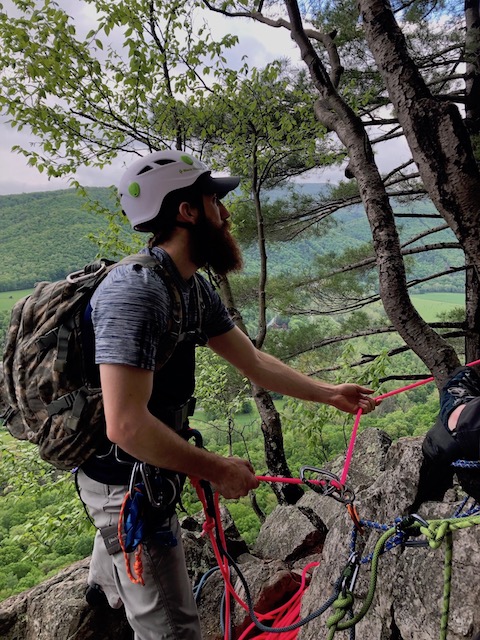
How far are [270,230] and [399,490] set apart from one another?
22.0ft

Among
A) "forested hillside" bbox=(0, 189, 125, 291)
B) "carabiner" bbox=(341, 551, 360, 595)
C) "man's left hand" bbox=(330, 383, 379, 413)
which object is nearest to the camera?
"carabiner" bbox=(341, 551, 360, 595)

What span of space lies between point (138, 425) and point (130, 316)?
0.34 meters

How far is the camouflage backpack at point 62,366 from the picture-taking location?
5.21 feet

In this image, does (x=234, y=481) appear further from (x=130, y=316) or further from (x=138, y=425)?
(x=130, y=316)

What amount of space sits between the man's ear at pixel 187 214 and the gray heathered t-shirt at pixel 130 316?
13.2 inches

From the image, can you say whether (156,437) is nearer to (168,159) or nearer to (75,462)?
(75,462)

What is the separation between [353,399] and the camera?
229 cm

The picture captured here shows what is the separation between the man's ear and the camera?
69.0 inches

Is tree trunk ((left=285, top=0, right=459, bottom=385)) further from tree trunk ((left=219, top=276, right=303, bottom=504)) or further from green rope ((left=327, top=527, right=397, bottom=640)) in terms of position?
tree trunk ((left=219, top=276, right=303, bottom=504))

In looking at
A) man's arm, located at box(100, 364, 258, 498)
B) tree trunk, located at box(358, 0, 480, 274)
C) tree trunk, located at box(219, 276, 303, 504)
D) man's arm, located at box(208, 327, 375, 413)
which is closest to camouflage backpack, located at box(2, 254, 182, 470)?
man's arm, located at box(100, 364, 258, 498)

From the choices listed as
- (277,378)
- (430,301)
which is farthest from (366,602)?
(430,301)

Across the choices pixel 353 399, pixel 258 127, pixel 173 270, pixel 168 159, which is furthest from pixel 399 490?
pixel 258 127

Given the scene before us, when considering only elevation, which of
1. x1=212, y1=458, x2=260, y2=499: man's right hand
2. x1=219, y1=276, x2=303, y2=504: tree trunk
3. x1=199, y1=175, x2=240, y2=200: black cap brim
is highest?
x1=199, y1=175, x2=240, y2=200: black cap brim

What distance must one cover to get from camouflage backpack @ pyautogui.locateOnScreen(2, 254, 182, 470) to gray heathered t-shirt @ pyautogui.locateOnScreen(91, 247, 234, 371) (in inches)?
2.7
